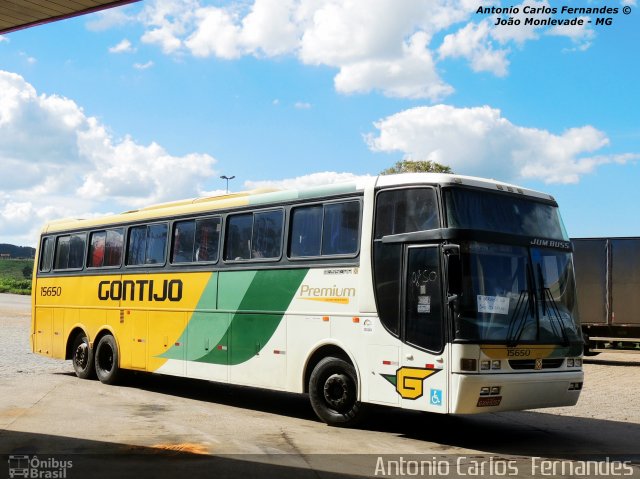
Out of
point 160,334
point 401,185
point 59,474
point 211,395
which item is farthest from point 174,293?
point 59,474

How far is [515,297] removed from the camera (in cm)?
1003

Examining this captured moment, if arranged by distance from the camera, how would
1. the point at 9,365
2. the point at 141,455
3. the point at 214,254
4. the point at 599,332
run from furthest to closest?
the point at 599,332
the point at 9,365
the point at 214,254
the point at 141,455

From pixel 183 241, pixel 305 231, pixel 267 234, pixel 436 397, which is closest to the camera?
pixel 436 397

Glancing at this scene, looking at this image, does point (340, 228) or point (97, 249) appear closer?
point (340, 228)

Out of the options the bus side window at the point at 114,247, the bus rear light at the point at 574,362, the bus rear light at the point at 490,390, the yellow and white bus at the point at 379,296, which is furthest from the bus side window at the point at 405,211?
the bus side window at the point at 114,247

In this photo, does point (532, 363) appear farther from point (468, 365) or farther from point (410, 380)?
point (410, 380)

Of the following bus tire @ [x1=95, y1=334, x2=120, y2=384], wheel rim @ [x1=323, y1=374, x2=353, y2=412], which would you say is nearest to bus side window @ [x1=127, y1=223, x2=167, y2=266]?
bus tire @ [x1=95, y1=334, x2=120, y2=384]

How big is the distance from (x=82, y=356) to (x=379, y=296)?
9.35 meters

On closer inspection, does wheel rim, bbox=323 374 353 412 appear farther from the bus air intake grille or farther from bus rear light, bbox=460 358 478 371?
the bus air intake grille

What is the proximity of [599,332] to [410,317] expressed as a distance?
14.9 m

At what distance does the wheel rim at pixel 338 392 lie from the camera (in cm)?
1093

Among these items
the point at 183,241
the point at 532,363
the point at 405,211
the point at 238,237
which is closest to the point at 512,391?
the point at 532,363

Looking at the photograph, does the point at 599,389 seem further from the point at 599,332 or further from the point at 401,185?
the point at 401,185

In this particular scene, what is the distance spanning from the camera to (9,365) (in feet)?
64.8
